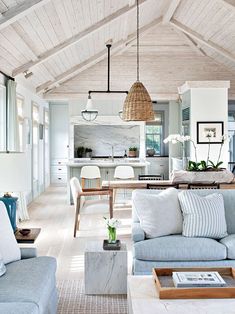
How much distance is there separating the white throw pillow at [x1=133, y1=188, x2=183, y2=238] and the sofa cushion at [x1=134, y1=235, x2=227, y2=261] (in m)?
0.22

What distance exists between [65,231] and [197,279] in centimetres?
404

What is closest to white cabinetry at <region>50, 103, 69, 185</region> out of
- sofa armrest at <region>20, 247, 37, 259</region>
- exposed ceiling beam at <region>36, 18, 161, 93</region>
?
exposed ceiling beam at <region>36, 18, 161, 93</region>

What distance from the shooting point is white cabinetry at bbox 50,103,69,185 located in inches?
529

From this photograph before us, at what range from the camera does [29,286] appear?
2.63m

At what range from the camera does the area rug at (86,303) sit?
337 cm

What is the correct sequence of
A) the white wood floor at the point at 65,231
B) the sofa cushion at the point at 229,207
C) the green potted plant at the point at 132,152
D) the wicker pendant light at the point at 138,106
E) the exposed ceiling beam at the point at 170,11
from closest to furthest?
the sofa cushion at the point at 229,207 < the wicker pendant light at the point at 138,106 < the white wood floor at the point at 65,231 < the exposed ceiling beam at the point at 170,11 < the green potted plant at the point at 132,152

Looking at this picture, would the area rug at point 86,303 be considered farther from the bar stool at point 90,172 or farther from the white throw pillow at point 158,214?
the bar stool at point 90,172

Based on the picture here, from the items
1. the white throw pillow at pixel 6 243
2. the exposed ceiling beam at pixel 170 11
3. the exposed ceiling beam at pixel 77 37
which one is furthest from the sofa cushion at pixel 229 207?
the exposed ceiling beam at pixel 170 11

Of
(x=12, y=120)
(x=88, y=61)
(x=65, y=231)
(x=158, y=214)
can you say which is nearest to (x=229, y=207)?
(x=158, y=214)

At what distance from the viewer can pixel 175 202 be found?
4.07 m

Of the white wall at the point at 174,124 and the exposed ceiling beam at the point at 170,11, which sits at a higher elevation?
the exposed ceiling beam at the point at 170,11

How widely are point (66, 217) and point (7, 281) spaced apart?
4975 millimetres

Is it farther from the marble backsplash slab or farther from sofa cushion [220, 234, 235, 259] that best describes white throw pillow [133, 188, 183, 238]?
the marble backsplash slab

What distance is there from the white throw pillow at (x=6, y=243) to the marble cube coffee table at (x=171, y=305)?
0.99 metres
